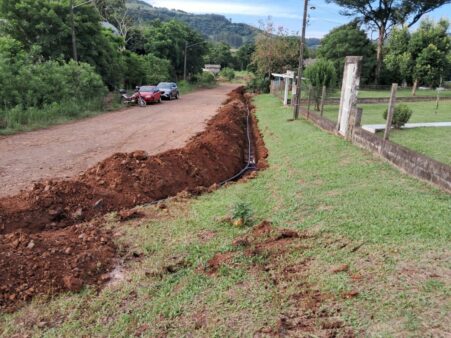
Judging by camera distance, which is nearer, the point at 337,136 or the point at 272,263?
the point at 272,263

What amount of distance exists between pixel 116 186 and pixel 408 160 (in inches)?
228

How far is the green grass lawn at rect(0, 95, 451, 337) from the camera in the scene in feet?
11.4

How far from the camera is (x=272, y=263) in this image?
4594 millimetres

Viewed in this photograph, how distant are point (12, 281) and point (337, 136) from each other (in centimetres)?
986

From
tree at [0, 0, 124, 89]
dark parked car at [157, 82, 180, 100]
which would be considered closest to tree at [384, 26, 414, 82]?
dark parked car at [157, 82, 180, 100]

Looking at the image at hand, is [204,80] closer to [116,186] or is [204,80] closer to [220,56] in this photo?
[220,56]

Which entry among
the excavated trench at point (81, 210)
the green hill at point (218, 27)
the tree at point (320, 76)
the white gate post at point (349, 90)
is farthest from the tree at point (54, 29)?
the green hill at point (218, 27)

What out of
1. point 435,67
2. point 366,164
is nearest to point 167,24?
point 435,67

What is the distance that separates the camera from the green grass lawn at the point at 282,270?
3461 mm

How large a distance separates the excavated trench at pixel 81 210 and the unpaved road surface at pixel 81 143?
1.19m

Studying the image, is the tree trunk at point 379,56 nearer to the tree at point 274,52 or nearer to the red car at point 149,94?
the tree at point 274,52

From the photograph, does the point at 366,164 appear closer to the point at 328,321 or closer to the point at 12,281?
the point at 328,321

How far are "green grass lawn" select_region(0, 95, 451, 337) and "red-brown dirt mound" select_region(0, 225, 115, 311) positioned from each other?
8.0 inches

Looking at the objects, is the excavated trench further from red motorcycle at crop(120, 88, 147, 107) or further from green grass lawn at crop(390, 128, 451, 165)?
red motorcycle at crop(120, 88, 147, 107)
